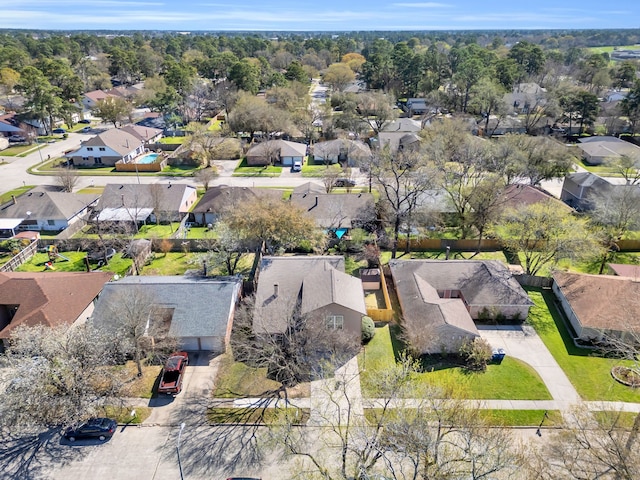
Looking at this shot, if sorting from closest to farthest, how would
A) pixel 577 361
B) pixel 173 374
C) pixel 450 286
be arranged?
pixel 173 374, pixel 577 361, pixel 450 286

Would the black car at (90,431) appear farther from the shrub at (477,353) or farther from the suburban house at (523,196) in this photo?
the suburban house at (523,196)

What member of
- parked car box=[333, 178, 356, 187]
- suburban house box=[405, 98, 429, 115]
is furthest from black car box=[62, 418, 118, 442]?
suburban house box=[405, 98, 429, 115]

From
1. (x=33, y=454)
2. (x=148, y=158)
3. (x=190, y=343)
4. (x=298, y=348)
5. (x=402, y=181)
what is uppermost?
(x=402, y=181)

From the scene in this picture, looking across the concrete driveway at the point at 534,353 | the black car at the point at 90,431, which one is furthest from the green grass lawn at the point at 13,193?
the concrete driveway at the point at 534,353

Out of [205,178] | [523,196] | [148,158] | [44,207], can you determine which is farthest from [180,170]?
[523,196]

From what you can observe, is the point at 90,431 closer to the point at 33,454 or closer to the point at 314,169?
the point at 33,454

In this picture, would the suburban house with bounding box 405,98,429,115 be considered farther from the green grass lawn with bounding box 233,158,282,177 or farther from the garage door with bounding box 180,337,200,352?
A: the garage door with bounding box 180,337,200,352
